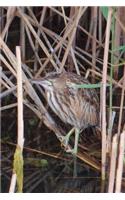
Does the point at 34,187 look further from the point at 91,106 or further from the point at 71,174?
the point at 91,106

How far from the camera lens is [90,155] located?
2736 millimetres

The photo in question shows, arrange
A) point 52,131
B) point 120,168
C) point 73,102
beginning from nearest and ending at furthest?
point 120,168, point 73,102, point 52,131

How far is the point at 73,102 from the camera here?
2.75 m

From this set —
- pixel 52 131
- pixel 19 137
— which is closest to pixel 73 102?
pixel 52 131

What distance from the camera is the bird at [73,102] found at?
269 cm

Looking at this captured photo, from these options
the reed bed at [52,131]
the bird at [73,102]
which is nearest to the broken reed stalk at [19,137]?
the reed bed at [52,131]

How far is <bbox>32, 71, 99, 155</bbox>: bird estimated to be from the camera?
2.69 meters

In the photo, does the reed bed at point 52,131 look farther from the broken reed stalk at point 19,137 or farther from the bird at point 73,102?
the broken reed stalk at point 19,137

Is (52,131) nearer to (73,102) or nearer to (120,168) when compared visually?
(73,102)

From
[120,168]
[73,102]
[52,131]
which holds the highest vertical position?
[73,102]

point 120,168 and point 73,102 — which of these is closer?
point 120,168

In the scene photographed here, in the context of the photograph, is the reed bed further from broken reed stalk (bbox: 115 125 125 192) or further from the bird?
broken reed stalk (bbox: 115 125 125 192)

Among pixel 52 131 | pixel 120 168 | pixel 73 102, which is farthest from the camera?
pixel 52 131
